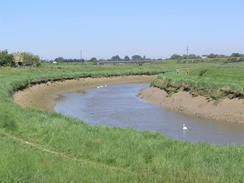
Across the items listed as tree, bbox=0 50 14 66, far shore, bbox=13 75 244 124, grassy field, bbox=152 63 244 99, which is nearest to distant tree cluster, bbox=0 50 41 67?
tree, bbox=0 50 14 66

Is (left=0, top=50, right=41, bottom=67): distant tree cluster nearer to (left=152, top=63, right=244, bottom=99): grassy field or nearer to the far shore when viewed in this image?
the far shore

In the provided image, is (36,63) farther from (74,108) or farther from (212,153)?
(212,153)

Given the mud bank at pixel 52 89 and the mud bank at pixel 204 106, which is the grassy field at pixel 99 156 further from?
the mud bank at pixel 52 89

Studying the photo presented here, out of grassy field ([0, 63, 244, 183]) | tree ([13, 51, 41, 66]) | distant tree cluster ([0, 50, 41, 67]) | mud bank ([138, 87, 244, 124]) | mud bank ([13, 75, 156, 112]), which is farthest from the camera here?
tree ([13, 51, 41, 66])

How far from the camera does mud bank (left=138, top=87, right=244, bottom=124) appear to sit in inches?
1158

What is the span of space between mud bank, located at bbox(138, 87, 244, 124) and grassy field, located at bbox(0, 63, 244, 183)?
13285mm

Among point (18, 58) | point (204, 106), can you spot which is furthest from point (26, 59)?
point (204, 106)

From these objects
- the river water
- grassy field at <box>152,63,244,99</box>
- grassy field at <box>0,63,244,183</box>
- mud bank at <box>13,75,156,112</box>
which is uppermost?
grassy field at <box>0,63,244,183</box>

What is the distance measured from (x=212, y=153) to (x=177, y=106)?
24038mm

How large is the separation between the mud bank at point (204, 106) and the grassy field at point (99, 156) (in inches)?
523

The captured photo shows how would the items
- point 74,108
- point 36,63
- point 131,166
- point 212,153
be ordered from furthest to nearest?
point 36,63 < point 74,108 < point 212,153 < point 131,166

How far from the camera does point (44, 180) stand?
25.0 feet

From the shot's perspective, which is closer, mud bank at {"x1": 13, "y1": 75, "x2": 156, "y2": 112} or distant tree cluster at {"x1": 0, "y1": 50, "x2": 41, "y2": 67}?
mud bank at {"x1": 13, "y1": 75, "x2": 156, "y2": 112}

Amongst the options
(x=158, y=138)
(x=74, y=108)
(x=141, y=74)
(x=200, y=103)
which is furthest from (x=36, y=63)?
(x=158, y=138)
